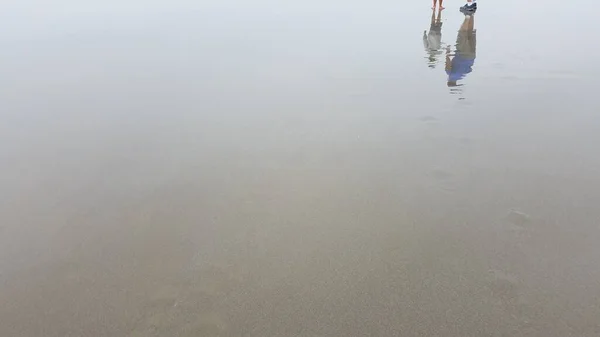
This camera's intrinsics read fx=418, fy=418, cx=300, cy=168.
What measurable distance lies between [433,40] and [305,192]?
5829 mm

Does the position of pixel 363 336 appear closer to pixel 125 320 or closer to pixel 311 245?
pixel 311 245

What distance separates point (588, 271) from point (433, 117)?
9.09ft

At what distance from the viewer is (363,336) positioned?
254 cm

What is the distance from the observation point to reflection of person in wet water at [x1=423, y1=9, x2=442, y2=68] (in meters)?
7.54

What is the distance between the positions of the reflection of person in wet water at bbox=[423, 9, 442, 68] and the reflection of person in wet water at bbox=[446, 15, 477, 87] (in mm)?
219

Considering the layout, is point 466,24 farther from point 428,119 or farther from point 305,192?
point 305,192

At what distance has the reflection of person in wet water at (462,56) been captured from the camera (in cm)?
661

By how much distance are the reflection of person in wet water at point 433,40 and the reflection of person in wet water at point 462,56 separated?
0.22 m

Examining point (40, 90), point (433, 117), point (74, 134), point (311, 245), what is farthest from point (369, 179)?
point (40, 90)

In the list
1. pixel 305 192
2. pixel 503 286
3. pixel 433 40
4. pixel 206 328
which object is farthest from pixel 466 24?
pixel 206 328

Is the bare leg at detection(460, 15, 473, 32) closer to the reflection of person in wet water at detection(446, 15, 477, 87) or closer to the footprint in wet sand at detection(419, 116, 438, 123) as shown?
the reflection of person in wet water at detection(446, 15, 477, 87)

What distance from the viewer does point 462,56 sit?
7387mm

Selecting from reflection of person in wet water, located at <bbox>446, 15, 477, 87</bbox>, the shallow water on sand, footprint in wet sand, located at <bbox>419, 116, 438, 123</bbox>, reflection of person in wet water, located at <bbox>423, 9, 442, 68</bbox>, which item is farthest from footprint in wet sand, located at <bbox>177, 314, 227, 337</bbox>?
reflection of person in wet water, located at <bbox>423, 9, 442, 68</bbox>

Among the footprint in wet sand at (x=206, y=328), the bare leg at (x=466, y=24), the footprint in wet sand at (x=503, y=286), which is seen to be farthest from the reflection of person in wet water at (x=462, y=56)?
the footprint in wet sand at (x=206, y=328)
